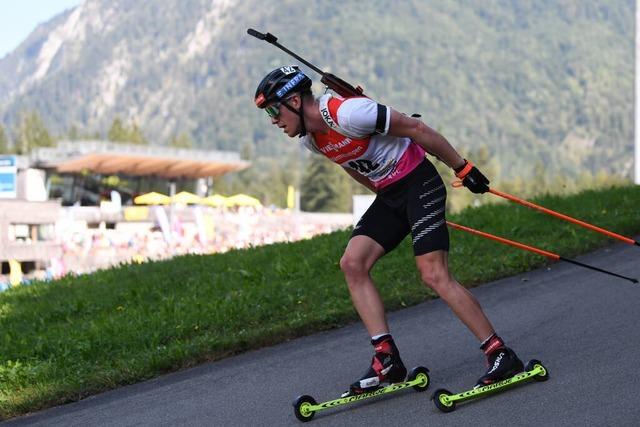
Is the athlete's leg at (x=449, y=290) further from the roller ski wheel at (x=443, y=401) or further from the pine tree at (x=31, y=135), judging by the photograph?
the pine tree at (x=31, y=135)

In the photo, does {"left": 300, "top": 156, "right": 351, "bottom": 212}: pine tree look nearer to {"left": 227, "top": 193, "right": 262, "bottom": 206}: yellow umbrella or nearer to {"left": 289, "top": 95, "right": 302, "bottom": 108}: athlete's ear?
{"left": 227, "top": 193, "right": 262, "bottom": 206}: yellow umbrella

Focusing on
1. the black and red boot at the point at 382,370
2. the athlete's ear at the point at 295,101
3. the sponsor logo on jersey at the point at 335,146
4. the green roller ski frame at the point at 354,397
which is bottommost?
the green roller ski frame at the point at 354,397

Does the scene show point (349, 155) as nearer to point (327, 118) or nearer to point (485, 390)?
point (327, 118)

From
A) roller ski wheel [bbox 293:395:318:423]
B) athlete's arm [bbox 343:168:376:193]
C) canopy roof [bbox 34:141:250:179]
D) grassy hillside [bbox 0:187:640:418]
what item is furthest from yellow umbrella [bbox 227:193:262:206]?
roller ski wheel [bbox 293:395:318:423]

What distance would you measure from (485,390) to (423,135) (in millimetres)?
1538

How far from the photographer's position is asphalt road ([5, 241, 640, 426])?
5262 mm

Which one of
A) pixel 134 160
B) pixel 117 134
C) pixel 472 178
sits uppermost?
pixel 117 134

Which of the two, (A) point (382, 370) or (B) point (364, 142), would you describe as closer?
(B) point (364, 142)

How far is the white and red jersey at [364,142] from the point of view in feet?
17.5

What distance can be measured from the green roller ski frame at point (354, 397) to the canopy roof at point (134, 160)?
101 metres

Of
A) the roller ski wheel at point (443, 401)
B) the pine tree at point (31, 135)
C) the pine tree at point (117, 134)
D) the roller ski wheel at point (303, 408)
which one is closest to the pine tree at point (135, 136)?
the pine tree at point (117, 134)

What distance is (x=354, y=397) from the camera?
5656 mm

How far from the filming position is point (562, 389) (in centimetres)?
547

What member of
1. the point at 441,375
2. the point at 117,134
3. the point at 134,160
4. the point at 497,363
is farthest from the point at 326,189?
the point at 497,363
